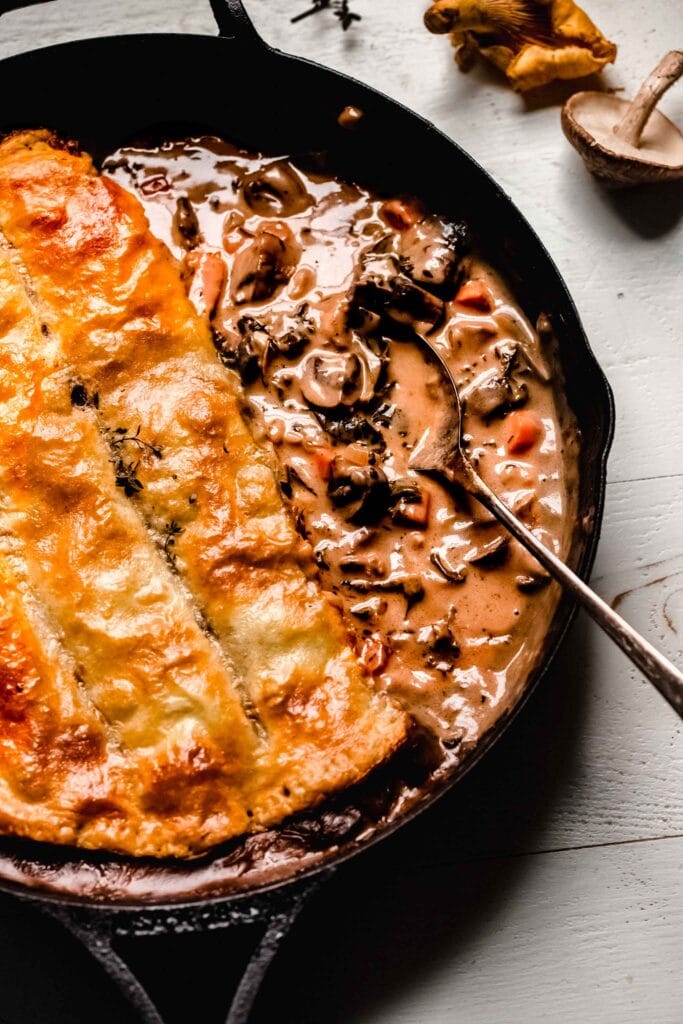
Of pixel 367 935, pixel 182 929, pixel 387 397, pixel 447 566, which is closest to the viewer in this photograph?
pixel 182 929

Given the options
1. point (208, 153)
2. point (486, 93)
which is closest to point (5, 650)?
point (208, 153)

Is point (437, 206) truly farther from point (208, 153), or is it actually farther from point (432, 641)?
point (432, 641)

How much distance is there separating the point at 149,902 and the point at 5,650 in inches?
30.6

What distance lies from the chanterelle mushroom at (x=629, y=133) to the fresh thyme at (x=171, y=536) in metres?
1.79

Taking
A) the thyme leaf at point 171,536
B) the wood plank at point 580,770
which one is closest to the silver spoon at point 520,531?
the wood plank at point 580,770

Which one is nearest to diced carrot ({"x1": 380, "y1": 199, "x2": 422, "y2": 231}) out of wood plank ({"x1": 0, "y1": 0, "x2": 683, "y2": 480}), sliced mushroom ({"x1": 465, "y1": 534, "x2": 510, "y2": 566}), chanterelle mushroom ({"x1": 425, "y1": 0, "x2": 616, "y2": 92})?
wood plank ({"x1": 0, "y1": 0, "x2": 683, "y2": 480})

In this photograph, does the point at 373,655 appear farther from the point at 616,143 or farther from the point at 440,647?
the point at 616,143

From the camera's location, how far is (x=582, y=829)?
117 inches

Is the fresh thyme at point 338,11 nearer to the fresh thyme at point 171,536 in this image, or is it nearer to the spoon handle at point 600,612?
the spoon handle at point 600,612

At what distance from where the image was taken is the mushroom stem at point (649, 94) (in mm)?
3176

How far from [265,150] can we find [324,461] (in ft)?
3.81

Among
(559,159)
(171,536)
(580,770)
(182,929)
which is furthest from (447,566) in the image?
(559,159)

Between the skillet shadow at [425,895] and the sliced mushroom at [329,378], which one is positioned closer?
the skillet shadow at [425,895]

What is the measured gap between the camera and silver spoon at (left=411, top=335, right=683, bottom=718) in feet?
7.86
